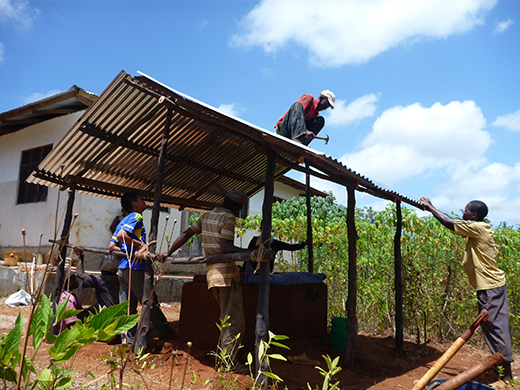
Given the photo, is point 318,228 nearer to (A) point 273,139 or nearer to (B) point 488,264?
(B) point 488,264

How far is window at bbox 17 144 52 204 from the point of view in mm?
10570

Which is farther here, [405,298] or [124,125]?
[405,298]

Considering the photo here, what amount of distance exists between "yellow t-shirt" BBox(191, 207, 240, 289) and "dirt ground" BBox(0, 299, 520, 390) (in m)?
0.89

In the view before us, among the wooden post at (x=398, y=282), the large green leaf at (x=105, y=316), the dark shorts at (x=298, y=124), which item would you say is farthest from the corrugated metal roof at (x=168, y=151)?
the large green leaf at (x=105, y=316)

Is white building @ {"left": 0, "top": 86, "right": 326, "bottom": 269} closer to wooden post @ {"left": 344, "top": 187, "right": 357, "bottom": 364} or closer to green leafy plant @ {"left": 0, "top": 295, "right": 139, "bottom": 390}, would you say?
wooden post @ {"left": 344, "top": 187, "right": 357, "bottom": 364}

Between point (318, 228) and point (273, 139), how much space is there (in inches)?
169

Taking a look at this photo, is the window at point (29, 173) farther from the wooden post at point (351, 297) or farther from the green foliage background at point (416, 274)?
the wooden post at point (351, 297)

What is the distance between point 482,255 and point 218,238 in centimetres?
324

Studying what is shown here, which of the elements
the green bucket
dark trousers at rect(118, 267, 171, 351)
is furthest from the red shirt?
dark trousers at rect(118, 267, 171, 351)


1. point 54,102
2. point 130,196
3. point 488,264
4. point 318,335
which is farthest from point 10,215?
point 488,264

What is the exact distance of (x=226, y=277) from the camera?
4184 mm

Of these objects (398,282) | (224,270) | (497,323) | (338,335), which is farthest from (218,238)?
(398,282)

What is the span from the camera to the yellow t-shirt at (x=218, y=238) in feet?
13.8

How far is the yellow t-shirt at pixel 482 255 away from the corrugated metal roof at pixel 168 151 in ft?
4.02
